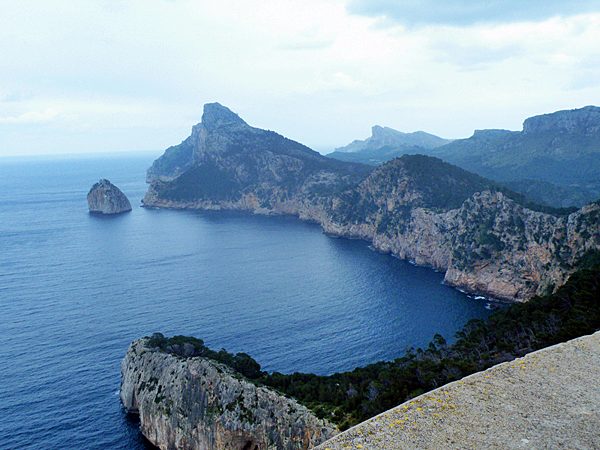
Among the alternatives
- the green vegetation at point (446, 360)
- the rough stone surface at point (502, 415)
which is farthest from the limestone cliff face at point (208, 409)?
the rough stone surface at point (502, 415)

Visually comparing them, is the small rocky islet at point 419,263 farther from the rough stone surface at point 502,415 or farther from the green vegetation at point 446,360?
the rough stone surface at point 502,415

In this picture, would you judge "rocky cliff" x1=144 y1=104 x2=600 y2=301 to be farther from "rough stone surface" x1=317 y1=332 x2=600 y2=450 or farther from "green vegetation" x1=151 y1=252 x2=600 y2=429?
"rough stone surface" x1=317 y1=332 x2=600 y2=450

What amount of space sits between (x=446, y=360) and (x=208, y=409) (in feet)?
95.1

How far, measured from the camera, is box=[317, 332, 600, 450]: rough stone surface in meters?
16.0

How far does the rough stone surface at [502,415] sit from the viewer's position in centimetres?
1602

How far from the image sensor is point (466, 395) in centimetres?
1878

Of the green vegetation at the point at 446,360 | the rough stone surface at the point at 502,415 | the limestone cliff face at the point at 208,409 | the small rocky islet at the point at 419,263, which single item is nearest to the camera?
the rough stone surface at the point at 502,415

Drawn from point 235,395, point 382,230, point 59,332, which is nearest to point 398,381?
point 235,395

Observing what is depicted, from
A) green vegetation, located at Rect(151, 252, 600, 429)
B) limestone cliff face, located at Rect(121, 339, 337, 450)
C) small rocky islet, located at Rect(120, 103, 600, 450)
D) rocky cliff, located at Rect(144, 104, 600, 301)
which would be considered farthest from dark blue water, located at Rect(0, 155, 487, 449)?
green vegetation, located at Rect(151, 252, 600, 429)

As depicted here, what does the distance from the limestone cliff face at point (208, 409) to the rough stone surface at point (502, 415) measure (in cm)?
3082

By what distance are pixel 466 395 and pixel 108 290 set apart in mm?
116435

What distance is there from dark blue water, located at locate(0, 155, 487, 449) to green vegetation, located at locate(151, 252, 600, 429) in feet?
46.4

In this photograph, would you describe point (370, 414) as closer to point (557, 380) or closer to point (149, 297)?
point (557, 380)

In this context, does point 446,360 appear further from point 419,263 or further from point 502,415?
point 419,263
